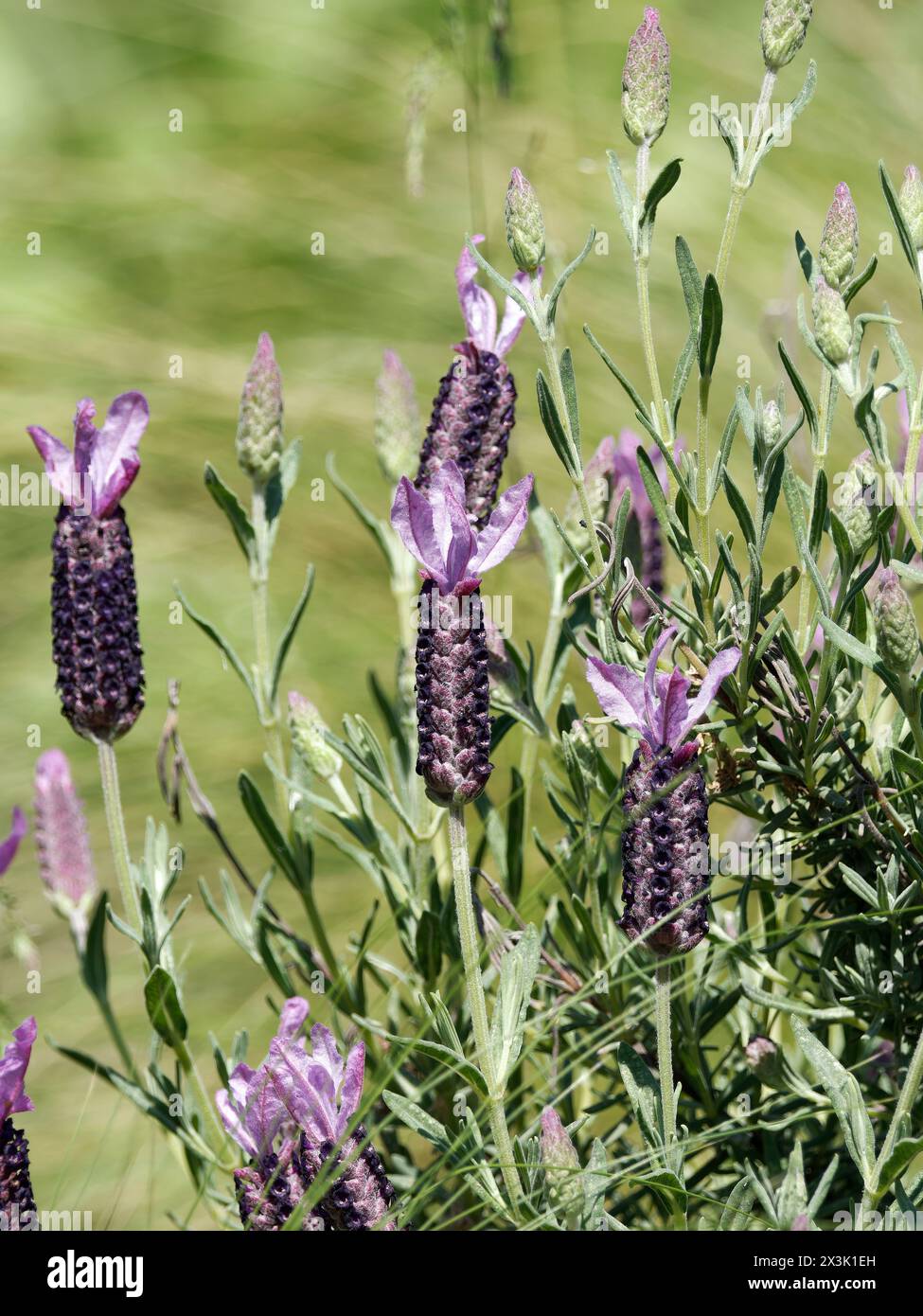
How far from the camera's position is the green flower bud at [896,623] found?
514 millimetres

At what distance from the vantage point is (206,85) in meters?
1.91

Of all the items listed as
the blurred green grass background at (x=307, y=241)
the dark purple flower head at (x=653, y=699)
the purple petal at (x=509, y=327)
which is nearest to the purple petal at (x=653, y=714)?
the dark purple flower head at (x=653, y=699)

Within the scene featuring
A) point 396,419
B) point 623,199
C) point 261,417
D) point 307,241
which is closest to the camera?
point 623,199

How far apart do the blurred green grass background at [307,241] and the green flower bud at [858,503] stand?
70cm

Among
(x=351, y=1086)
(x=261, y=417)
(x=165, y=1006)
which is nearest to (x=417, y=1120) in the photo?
(x=351, y=1086)

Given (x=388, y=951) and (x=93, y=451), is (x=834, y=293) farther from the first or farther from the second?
(x=388, y=951)

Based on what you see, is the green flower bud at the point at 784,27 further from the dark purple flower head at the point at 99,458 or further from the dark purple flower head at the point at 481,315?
the dark purple flower head at the point at 99,458

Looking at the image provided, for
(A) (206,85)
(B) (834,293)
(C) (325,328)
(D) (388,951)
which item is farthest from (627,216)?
(A) (206,85)

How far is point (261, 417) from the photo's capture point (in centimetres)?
73

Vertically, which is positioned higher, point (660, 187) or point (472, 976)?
point (660, 187)

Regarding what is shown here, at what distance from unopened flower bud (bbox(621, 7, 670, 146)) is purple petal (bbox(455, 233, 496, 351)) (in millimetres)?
122

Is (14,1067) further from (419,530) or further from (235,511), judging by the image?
(235,511)

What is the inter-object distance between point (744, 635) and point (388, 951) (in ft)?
2.40

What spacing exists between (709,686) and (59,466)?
310 millimetres
